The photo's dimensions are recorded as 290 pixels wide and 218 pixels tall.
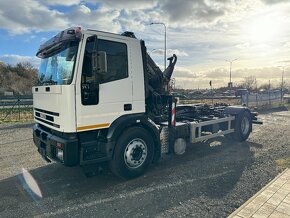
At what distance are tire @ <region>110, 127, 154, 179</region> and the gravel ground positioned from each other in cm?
24

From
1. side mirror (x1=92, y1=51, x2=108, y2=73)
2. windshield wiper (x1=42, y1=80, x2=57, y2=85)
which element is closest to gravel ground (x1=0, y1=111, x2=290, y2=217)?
windshield wiper (x1=42, y1=80, x2=57, y2=85)

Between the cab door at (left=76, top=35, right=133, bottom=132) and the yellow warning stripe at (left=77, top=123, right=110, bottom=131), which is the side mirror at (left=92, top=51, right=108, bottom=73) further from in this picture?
the yellow warning stripe at (left=77, top=123, right=110, bottom=131)

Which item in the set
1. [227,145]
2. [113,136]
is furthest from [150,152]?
[227,145]

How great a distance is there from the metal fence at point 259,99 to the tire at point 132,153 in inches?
618

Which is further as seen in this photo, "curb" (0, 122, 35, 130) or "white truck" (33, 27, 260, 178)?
"curb" (0, 122, 35, 130)

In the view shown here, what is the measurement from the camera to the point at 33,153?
7879mm

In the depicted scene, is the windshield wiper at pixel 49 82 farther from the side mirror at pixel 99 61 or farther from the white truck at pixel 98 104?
the side mirror at pixel 99 61

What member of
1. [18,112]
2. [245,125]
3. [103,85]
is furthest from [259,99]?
[103,85]

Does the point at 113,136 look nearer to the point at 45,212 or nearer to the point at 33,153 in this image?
the point at 45,212

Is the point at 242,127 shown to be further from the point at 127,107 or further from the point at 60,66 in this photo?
the point at 60,66

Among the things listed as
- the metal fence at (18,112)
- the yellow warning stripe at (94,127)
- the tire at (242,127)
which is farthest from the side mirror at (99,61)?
the metal fence at (18,112)

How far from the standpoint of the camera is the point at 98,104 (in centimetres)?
500

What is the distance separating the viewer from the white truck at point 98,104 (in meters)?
4.72

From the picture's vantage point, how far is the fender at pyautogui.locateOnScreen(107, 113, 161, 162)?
17.0ft
